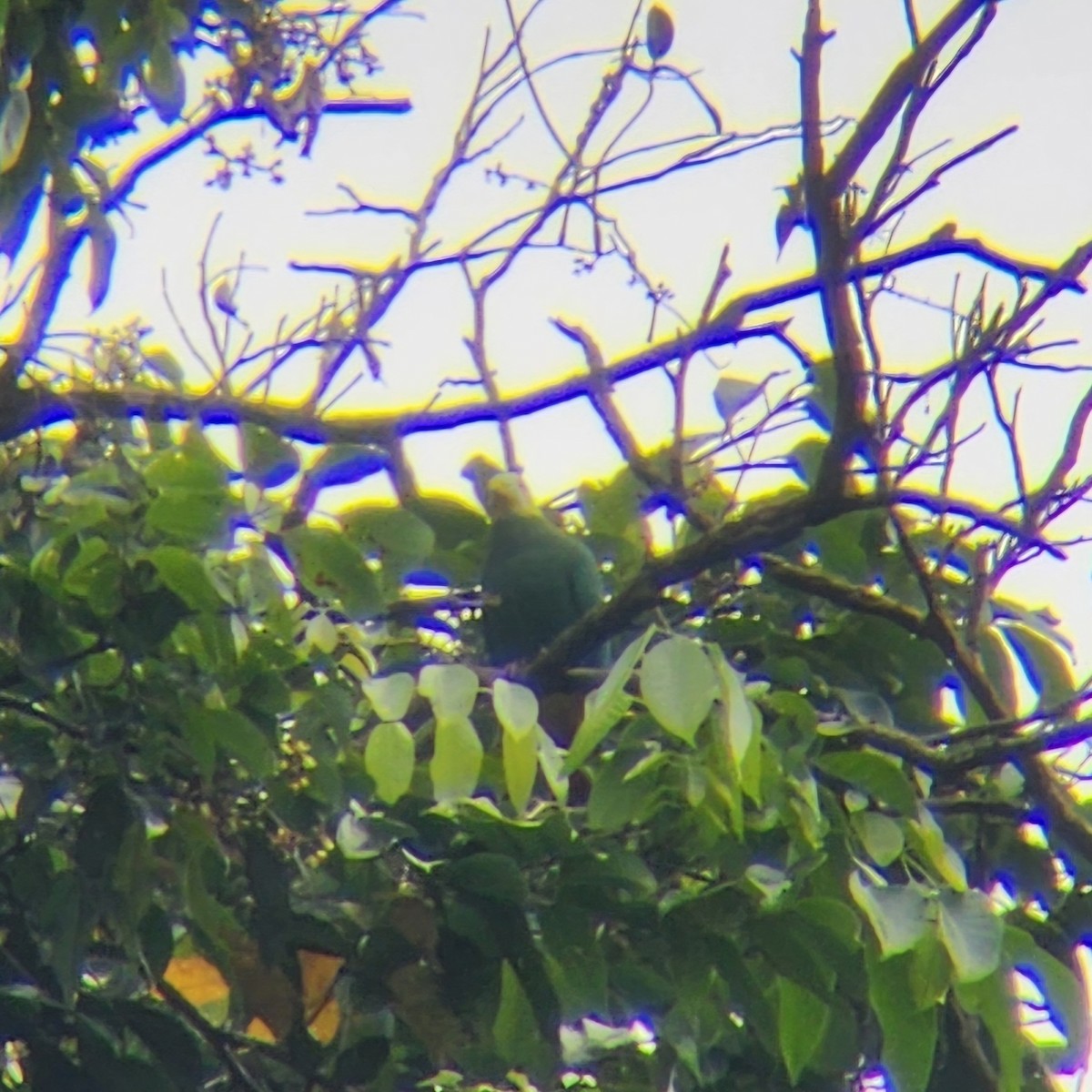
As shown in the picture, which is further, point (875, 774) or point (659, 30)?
point (659, 30)

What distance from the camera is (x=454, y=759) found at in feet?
3.74

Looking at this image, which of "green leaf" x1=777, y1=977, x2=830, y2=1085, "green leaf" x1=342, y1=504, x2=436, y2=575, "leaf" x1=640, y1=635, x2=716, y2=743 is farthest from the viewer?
"green leaf" x1=342, y1=504, x2=436, y2=575

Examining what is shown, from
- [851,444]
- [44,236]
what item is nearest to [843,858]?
[851,444]

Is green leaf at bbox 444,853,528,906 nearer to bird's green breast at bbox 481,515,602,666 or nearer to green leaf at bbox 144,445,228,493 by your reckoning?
green leaf at bbox 144,445,228,493

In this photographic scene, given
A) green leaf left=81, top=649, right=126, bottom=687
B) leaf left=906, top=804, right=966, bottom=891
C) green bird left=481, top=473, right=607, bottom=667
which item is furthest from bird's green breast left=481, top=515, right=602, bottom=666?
leaf left=906, top=804, right=966, bottom=891

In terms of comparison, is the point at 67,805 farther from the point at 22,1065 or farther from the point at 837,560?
the point at 837,560

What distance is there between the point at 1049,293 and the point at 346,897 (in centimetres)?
85

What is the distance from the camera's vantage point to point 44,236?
204cm

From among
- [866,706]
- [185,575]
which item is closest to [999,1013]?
[866,706]

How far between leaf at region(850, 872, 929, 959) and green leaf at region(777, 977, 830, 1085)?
0.73 feet

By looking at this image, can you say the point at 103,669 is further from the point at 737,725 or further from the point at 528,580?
the point at 528,580

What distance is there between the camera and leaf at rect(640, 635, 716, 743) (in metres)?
1.09

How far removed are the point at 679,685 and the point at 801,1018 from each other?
0.42m

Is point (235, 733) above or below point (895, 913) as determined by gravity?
above
